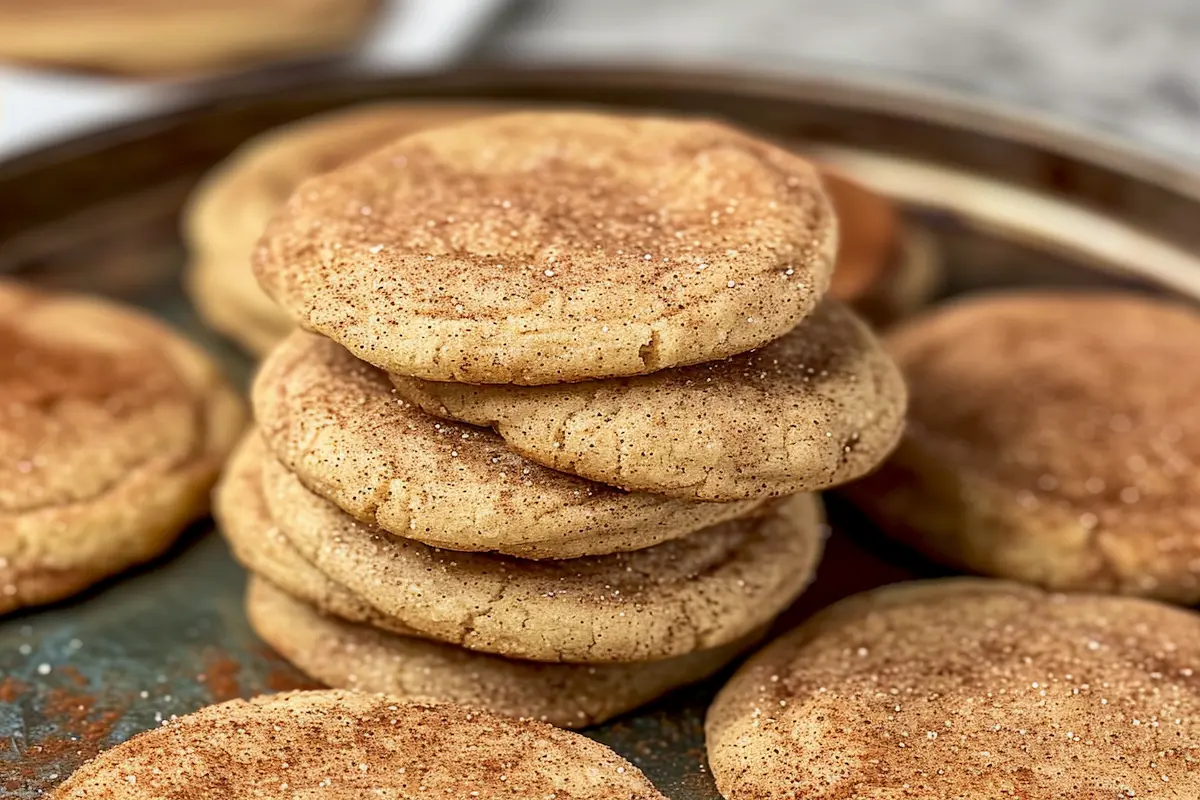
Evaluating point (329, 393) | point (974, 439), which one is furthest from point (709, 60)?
point (329, 393)

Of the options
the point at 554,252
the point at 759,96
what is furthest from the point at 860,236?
the point at 554,252

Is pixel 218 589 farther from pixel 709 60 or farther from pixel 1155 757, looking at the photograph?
pixel 709 60

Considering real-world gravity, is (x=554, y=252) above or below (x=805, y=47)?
above

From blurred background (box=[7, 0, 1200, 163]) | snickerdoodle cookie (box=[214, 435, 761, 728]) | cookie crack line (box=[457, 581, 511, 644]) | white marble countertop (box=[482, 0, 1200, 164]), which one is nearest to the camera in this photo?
cookie crack line (box=[457, 581, 511, 644])

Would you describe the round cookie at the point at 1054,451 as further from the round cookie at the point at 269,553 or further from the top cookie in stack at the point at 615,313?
the round cookie at the point at 269,553

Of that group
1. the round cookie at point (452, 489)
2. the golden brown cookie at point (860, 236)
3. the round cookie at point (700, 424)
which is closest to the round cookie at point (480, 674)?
the round cookie at point (452, 489)

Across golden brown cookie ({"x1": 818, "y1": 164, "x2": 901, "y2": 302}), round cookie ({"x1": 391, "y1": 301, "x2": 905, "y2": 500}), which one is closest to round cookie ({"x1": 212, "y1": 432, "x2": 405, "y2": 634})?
round cookie ({"x1": 391, "y1": 301, "x2": 905, "y2": 500})

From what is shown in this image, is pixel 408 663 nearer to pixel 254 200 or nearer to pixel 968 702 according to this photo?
pixel 968 702

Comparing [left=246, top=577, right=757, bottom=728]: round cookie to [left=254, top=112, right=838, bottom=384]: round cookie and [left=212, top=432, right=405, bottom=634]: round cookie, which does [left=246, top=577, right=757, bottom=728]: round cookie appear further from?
[left=254, top=112, right=838, bottom=384]: round cookie
